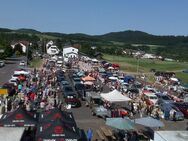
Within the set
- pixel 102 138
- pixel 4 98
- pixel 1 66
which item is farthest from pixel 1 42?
pixel 102 138

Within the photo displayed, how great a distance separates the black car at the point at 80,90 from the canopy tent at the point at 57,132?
66.2 ft

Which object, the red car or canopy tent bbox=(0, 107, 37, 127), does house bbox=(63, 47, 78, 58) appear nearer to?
the red car

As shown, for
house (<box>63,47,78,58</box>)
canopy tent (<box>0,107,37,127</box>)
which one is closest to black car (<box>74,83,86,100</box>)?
canopy tent (<box>0,107,37,127</box>)

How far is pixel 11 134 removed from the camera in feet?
49.4

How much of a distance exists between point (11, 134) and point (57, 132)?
2734mm

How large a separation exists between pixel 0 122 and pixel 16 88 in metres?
21.3

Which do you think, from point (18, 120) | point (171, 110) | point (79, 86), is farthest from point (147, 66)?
point (18, 120)

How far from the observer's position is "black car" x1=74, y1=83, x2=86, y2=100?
39.0 m

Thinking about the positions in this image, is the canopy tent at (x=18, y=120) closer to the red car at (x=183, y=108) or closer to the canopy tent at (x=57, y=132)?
the canopy tent at (x=57, y=132)

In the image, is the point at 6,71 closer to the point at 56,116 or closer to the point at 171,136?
the point at 56,116

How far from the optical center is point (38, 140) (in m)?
17.2

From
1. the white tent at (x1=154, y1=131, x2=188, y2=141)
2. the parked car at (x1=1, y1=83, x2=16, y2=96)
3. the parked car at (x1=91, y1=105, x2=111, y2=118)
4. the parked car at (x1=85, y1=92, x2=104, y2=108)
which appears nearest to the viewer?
the white tent at (x1=154, y1=131, x2=188, y2=141)

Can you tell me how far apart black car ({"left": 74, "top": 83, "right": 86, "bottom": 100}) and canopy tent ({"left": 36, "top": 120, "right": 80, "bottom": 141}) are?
2019cm

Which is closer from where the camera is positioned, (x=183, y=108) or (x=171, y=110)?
(x=171, y=110)
